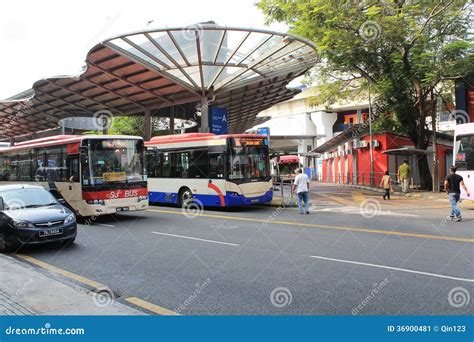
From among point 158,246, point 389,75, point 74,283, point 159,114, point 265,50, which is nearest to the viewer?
point 74,283

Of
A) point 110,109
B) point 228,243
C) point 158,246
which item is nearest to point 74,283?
point 158,246

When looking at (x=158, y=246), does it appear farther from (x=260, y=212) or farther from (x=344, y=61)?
(x=344, y=61)

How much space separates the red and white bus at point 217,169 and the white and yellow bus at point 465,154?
7558mm

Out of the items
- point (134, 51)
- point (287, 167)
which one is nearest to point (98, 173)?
point (134, 51)

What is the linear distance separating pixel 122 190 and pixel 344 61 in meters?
14.1

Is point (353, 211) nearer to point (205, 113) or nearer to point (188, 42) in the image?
point (188, 42)

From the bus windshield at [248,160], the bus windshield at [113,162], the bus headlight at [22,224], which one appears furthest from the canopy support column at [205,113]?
the bus headlight at [22,224]

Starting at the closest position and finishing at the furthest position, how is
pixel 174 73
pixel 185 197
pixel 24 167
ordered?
pixel 24 167, pixel 185 197, pixel 174 73

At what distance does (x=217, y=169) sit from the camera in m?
17.6

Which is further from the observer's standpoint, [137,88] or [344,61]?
[137,88]

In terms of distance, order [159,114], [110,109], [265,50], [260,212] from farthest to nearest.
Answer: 1. [159,114]
2. [110,109]
3. [265,50]
4. [260,212]

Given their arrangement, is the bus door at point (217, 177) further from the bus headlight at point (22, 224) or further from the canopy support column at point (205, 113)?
the canopy support column at point (205, 113)

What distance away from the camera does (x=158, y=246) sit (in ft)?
32.8

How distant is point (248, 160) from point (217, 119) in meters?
10.8
